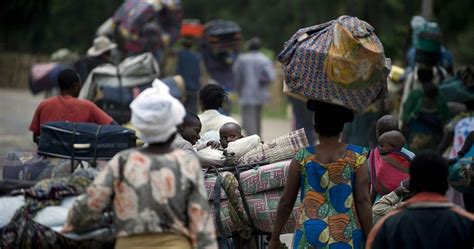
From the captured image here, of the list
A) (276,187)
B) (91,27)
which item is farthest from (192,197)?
(91,27)

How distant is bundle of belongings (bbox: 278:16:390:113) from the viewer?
24.0 ft

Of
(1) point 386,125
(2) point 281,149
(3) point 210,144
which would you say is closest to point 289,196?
(2) point 281,149

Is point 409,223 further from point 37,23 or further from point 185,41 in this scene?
point 37,23

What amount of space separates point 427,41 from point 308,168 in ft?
27.8

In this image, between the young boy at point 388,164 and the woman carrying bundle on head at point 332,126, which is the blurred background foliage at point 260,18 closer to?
the young boy at point 388,164

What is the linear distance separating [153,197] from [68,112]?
4.50 meters

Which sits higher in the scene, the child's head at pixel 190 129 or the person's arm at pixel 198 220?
the child's head at pixel 190 129

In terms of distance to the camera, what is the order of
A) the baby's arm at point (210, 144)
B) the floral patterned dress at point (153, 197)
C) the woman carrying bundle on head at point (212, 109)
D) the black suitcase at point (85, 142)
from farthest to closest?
the woman carrying bundle on head at point (212, 109) < the baby's arm at point (210, 144) < the black suitcase at point (85, 142) < the floral patterned dress at point (153, 197)

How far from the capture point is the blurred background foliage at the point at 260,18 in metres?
31.6

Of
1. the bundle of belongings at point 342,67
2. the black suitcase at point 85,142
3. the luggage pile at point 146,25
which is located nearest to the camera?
the bundle of belongings at point 342,67

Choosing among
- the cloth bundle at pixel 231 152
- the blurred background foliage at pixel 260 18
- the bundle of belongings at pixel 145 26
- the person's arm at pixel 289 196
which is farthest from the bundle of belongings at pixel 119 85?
the blurred background foliage at pixel 260 18

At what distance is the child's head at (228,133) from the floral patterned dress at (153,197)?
2.94 meters

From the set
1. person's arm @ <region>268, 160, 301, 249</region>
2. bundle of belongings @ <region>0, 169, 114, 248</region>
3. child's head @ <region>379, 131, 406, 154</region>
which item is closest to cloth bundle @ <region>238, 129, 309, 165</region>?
child's head @ <region>379, 131, 406, 154</region>

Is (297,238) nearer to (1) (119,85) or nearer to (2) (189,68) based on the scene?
(1) (119,85)
